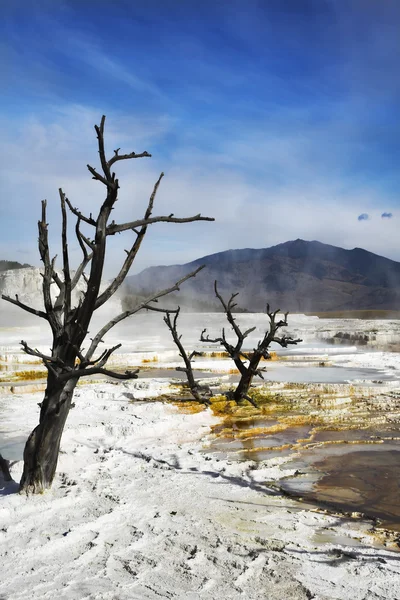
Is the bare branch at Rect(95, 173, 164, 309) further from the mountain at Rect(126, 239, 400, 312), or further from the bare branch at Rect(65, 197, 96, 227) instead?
the mountain at Rect(126, 239, 400, 312)

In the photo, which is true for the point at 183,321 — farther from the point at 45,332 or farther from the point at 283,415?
the point at 283,415

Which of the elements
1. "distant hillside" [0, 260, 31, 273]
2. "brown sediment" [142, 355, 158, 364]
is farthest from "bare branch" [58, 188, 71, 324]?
"distant hillside" [0, 260, 31, 273]

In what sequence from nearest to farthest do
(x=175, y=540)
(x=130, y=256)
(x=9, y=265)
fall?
(x=175, y=540), (x=130, y=256), (x=9, y=265)

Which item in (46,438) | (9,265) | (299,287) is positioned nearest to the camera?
(46,438)

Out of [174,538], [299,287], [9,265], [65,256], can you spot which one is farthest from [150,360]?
[299,287]

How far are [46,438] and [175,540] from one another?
1559mm

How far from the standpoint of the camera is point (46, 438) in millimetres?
4910

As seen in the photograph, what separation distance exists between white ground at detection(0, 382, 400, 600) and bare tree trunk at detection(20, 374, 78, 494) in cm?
17

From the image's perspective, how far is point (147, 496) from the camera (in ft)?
17.4

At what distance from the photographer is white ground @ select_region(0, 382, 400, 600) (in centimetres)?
343

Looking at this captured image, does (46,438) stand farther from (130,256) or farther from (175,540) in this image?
(130,256)

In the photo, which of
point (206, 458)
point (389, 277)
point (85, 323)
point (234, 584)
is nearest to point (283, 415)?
point (206, 458)

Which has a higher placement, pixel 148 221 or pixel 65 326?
pixel 148 221

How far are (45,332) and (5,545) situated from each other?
1149 inches
